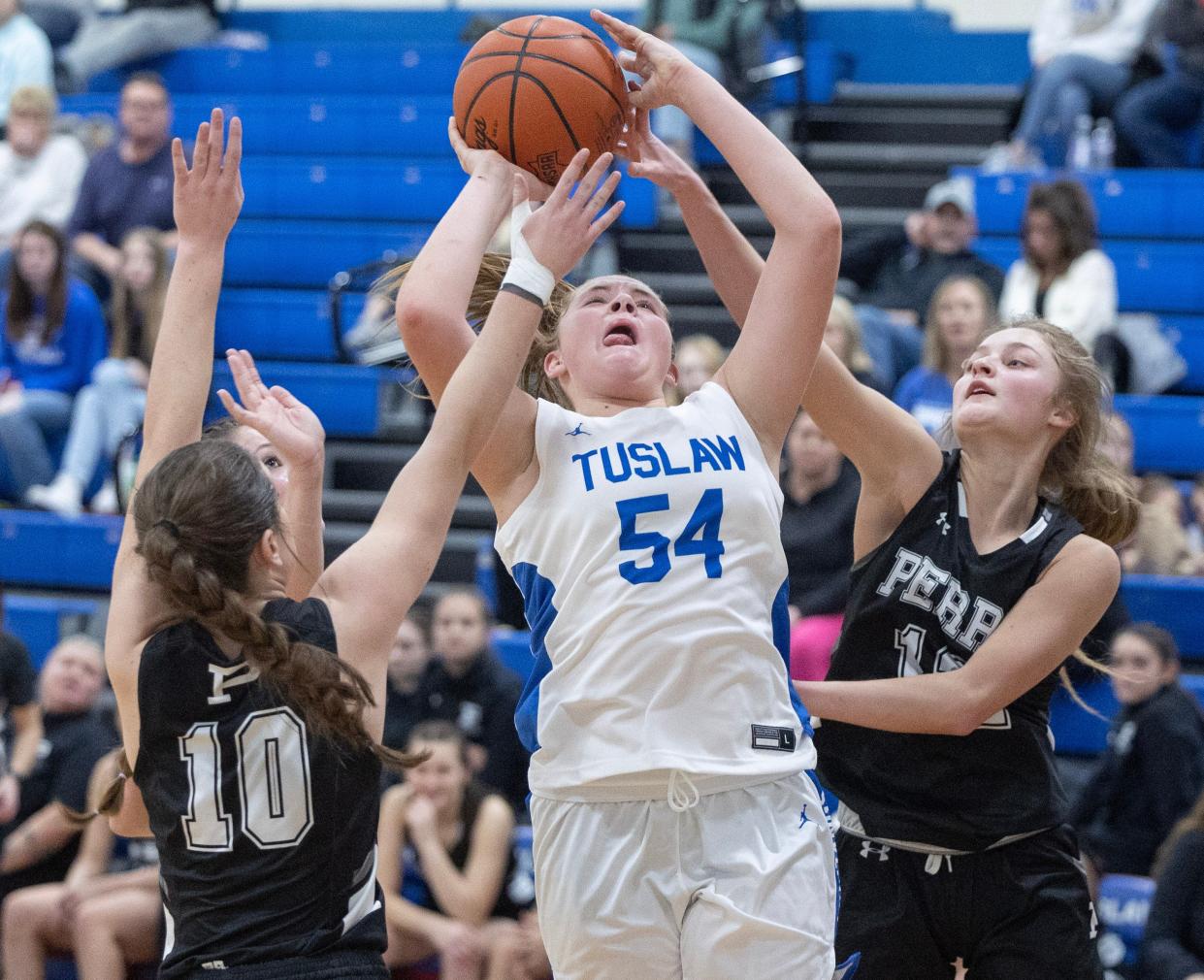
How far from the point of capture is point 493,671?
255 inches

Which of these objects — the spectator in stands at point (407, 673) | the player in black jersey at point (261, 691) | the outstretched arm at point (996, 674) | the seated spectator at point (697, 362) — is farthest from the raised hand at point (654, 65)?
the spectator in stands at point (407, 673)

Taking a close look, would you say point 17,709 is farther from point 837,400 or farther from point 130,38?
point 130,38

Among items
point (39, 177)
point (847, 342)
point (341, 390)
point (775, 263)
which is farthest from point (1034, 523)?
point (39, 177)

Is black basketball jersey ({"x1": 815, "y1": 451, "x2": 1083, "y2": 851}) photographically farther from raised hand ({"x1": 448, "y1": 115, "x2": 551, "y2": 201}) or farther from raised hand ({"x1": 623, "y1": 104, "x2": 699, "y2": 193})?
raised hand ({"x1": 448, "y1": 115, "x2": 551, "y2": 201})

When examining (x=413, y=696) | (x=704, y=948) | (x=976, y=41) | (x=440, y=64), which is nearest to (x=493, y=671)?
(x=413, y=696)

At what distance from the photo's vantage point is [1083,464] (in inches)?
141

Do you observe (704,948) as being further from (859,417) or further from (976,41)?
(976,41)

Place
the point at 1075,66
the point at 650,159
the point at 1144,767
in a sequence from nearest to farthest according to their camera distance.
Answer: the point at 650,159 < the point at 1144,767 < the point at 1075,66

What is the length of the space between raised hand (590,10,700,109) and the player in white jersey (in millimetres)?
33

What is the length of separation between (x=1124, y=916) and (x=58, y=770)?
398 centimetres

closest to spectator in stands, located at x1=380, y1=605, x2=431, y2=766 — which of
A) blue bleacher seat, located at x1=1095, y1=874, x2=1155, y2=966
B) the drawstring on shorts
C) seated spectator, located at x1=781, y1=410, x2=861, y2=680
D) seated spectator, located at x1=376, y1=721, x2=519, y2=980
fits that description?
seated spectator, located at x1=376, y1=721, x2=519, y2=980

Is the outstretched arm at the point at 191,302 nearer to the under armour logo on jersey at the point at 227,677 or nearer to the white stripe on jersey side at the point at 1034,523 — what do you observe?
the under armour logo on jersey at the point at 227,677

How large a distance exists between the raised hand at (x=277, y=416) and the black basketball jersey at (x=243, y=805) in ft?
1.13

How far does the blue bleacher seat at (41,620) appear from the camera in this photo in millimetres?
8180
